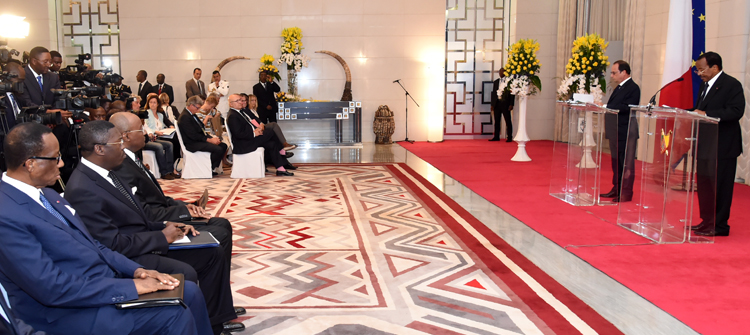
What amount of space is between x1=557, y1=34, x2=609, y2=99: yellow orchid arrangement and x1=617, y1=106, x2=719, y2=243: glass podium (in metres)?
3.25

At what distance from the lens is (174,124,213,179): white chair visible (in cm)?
834

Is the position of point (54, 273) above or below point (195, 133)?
below

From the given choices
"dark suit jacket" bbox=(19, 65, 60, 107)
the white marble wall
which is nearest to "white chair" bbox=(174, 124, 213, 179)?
"dark suit jacket" bbox=(19, 65, 60, 107)


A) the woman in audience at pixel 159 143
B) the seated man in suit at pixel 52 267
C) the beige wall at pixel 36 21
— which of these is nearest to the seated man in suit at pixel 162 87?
the beige wall at pixel 36 21

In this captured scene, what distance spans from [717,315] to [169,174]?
7154mm

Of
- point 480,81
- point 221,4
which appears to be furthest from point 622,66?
point 221,4

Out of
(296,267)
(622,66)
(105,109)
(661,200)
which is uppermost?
(622,66)

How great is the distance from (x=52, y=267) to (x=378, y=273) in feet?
7.82

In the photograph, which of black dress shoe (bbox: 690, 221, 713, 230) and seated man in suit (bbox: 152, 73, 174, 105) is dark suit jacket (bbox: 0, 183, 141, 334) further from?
seated man in suit (bbox: 152, 73, 174, 105)

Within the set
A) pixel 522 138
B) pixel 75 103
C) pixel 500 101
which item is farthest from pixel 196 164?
pixel 500 101

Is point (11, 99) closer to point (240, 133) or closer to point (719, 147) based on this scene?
point (240, 133)

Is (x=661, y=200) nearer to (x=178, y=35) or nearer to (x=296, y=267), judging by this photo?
(x=296, y=267)

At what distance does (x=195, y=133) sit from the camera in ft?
26.7

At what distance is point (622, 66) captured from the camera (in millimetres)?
6359
